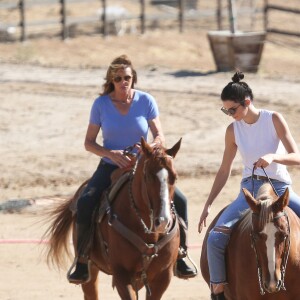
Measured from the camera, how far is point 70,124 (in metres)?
19.5

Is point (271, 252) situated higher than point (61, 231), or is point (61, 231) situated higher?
point (271, 252)

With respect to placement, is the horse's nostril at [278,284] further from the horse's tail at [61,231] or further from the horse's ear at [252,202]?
the horse's tail at [61,231]

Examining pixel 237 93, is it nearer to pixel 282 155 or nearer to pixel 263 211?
pixel 282 155

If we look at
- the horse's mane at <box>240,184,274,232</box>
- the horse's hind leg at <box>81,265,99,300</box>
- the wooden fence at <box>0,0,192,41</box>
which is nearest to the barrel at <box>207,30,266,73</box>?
the wooden fence at <box>0,0,192,41</box>

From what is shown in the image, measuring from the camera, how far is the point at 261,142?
7602 millimetres

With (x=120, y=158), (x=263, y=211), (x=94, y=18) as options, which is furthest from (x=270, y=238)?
(x=94, y=18)

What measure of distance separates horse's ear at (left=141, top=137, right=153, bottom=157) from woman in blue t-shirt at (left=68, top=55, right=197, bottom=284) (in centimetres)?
79

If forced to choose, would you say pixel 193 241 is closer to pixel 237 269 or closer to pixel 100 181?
pixel 100 181

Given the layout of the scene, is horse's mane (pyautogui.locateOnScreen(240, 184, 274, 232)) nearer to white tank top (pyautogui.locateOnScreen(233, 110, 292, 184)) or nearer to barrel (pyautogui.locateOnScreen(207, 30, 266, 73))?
white tank top (pyautogui.locateOnScreen(233, 110, 292, 184))

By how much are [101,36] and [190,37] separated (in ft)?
9.79

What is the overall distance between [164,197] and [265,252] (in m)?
1.30

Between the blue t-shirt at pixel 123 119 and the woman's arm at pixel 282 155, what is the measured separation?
1791mm

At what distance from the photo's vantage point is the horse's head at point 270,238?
21.9 feet

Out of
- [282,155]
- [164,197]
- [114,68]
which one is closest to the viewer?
[282,155]
